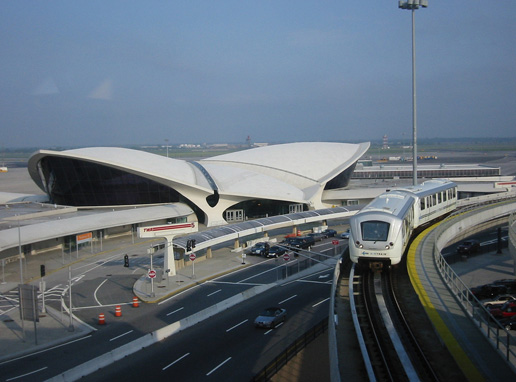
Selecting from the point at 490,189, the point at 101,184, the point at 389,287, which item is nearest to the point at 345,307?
the point at 389,287

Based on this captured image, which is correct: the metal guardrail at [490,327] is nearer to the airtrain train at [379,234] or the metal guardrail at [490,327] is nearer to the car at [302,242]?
the airtrain train at [379,234]

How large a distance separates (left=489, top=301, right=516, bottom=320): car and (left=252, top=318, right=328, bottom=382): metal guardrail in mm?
8354

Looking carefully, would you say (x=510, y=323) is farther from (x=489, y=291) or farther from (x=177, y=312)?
(x=177, y=312)

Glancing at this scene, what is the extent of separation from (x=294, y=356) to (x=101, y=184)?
32.8m

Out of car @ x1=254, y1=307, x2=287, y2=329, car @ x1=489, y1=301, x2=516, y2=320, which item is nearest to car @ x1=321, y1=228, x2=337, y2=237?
car @ x1=489, y1=301, x2=516, y2=320

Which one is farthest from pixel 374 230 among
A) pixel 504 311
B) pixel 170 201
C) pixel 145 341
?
pixel 170 201

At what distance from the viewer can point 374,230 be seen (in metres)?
20.1

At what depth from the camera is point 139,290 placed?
27.8m

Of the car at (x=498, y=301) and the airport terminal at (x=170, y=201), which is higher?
the airport terminal at (x=170, y=201)

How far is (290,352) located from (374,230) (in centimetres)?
555

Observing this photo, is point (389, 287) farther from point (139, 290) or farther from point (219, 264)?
point (219, 264)

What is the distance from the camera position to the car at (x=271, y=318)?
70.9ft

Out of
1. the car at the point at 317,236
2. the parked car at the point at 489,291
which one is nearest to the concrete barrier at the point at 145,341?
the parked car at the point at 489,291

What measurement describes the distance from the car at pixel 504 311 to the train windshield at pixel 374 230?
27.5ft
